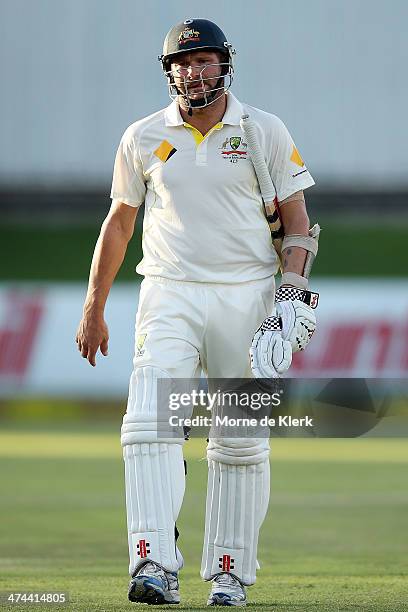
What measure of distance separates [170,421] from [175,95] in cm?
115

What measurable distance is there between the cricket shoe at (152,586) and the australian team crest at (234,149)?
4.56 ft

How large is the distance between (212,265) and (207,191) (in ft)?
0.82

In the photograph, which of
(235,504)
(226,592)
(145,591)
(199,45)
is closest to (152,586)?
(145,591)

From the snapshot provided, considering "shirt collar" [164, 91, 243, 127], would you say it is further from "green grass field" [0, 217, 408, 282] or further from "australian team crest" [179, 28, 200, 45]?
"green grass field" [0, 217, 408, 282]

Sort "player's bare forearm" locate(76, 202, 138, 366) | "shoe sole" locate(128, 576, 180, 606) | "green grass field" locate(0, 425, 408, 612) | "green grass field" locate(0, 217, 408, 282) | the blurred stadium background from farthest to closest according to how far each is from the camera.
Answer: "green grass field" locate(0, 217, 408, 282), the blurred stadium background, "green grass field" locate(0, 425, 408, 612), "player's bare forearm" locate(76, 202, 138, 366), "shoe sole" locate(128, 576, 180, 606)

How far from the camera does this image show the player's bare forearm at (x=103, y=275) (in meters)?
5.41

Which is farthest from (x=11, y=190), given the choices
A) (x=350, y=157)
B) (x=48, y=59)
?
(x=350, y=157)

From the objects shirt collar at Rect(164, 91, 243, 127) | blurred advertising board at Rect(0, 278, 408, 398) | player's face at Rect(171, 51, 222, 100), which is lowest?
blurred advertising board at Rect(0, 278, 408, 398)

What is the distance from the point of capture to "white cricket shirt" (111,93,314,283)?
209 inches

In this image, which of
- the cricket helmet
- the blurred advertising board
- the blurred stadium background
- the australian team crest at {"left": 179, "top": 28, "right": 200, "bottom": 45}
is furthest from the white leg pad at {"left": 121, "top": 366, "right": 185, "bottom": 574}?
the blurred advertising board

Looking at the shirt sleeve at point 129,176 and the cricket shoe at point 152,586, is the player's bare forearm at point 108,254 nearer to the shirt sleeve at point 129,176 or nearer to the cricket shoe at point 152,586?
the shirt sleeve at point 129,176

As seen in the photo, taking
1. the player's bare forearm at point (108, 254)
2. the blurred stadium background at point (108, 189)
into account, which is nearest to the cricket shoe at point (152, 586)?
the player's bare forearm at point (108, 254)

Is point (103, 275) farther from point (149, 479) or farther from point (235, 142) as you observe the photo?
point (149, 479)

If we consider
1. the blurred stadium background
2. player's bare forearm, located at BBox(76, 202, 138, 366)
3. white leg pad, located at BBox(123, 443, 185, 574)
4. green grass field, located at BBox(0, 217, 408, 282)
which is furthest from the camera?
green grass field, located at BBox(0, 217, 408, 282)
